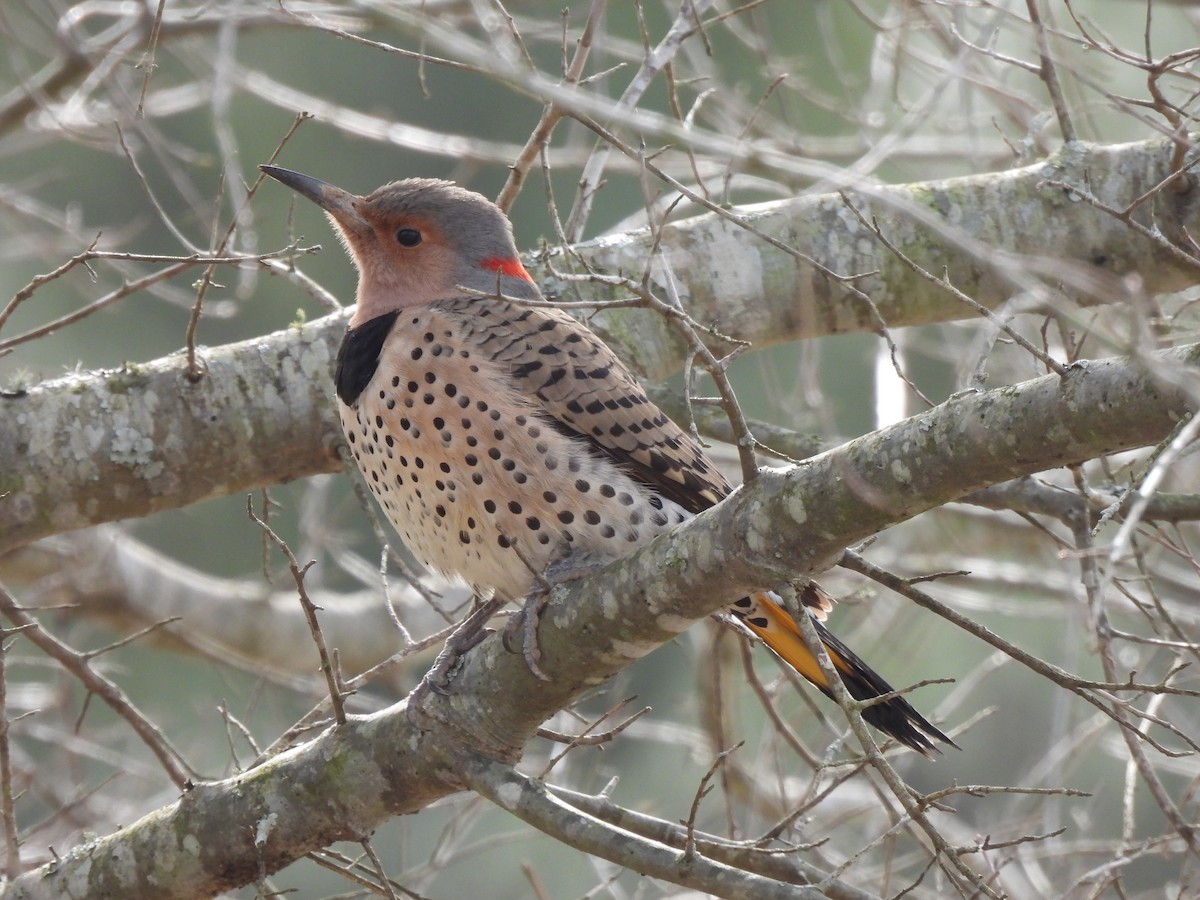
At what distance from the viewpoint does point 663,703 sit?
11992 millimetres

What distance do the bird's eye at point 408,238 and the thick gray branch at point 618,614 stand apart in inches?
58.0

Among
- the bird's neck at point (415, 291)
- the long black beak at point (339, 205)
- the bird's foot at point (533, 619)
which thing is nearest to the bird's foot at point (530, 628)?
the bird's foot at point (533, 619)

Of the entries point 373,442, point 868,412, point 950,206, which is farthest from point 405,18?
point 868,412

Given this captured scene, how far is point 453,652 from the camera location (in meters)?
3.46

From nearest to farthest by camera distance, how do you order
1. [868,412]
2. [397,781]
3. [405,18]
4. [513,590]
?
[405,18] < [397,781] < [513,590] < [868,412]

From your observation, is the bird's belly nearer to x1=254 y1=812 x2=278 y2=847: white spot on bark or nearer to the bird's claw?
the bird's claw

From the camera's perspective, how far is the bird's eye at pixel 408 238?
4.18m

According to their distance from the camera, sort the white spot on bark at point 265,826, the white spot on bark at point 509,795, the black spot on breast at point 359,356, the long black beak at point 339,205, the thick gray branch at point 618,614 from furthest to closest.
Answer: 1. the long black beak at point 339,205
2. the black spot on breast at point 359,356
3. the white spot on bark at point 265,826
4. the white spot on bark at point 509,795
5. the thick gray branch at point 618,614

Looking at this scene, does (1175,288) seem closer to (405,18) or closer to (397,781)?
(397,781)

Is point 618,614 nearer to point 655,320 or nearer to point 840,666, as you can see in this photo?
point 840,666

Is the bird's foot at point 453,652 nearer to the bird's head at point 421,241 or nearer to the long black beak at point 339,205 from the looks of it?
the bird's head at point 421,241

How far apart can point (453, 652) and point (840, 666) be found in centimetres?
98

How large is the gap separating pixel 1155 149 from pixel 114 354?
9657 millimetres

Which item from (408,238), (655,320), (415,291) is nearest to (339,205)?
(408,238)
